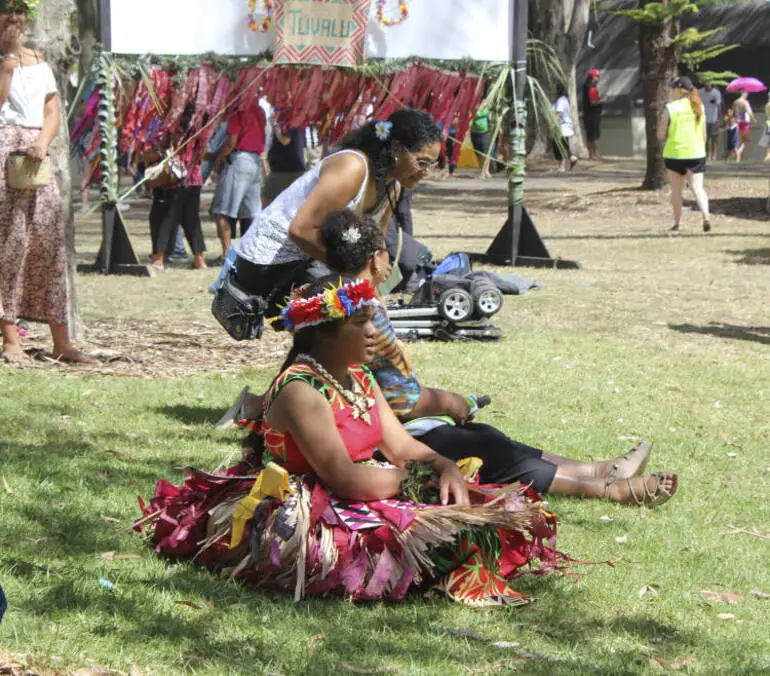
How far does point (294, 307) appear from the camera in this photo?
4262 mm

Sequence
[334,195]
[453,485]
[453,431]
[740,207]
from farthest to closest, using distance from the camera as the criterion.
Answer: [740,207], [334,195], [453,431], [453,485]

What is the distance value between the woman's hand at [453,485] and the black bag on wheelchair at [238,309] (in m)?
1.78

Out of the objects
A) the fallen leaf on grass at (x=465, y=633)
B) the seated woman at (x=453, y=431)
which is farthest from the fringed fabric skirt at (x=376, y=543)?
the seated woman at (x=453, y=431)

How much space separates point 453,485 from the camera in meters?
4.16

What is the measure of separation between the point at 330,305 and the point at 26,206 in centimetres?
387

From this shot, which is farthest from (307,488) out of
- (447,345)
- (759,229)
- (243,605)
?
(759,229)

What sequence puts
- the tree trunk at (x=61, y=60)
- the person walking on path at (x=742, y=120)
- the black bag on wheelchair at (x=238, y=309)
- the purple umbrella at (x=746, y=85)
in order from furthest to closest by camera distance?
the purple umbrella at (x=746, y=85) → the person walking on path at (x=742, y=120) → the tree trunk at (x=61, y=60) → the black bag on wheelchair at (x=238, y=309)

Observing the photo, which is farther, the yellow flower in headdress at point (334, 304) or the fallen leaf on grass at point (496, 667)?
the yellow flower in headdress at point (334, 304)

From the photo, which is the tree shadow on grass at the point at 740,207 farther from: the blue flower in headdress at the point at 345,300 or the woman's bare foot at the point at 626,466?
the blue flower in headdress at the point at 345,300

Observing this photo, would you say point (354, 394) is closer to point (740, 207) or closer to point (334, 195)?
point (334, 195)

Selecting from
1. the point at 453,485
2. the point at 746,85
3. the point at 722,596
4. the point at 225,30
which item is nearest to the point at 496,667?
the point at 453,485

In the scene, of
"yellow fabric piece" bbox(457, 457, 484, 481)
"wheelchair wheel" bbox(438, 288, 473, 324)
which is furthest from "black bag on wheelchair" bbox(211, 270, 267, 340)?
"wheelchair wheel" bbox(438, 288, 473, 324)

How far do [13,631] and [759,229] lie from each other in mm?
14821

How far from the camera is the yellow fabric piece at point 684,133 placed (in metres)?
15.5
